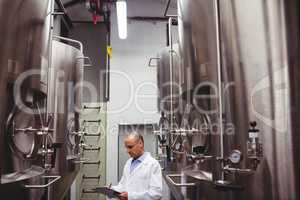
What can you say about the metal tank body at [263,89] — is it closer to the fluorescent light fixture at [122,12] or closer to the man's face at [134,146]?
the man's face at [134,146]

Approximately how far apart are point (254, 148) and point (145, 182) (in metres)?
1.59

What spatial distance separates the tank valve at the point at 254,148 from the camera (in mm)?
1089

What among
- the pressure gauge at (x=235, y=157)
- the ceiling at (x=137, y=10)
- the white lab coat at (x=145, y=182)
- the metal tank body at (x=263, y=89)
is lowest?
the white lab coat at (x=145, y=182)

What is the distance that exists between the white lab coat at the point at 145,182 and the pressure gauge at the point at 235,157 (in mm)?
1415

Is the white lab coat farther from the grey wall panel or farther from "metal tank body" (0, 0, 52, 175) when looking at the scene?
the grey wall panel

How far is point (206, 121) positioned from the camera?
146 cm

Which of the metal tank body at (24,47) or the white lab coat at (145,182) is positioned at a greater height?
the metal tank body at (24,47)

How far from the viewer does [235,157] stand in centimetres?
111

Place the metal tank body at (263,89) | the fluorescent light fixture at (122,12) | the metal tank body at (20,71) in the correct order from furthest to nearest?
the fluorescent light fixture at (122,12) → the metal tank body at (20,71) → the metal tank body at (263,89)

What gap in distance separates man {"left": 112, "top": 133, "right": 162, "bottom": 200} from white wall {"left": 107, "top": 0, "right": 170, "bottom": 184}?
176cm

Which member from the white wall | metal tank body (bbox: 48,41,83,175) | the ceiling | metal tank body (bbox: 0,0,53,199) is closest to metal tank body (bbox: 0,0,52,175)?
metal tank body (bbox: 0,0,53,199)

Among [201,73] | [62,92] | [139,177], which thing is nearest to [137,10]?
[62,92]

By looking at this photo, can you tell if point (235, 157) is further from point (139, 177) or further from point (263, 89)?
point (139, 177)

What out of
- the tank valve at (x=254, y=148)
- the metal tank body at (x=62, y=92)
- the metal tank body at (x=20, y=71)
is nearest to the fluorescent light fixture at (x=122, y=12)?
the metal tank body at (x=62, y=92)
